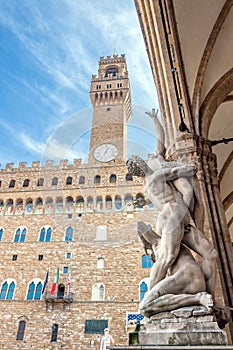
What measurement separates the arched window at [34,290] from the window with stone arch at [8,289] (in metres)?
1.07

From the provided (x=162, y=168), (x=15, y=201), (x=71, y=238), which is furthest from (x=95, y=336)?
(x=162, y=168)

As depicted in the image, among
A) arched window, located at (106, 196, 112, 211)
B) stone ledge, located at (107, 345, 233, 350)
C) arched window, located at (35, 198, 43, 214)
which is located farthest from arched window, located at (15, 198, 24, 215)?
stone ledge, located at (107, 345, 233, 350)

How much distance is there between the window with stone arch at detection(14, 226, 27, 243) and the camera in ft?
67.6

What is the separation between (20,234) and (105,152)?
30.1 ft

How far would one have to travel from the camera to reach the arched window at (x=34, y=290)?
18.2 m

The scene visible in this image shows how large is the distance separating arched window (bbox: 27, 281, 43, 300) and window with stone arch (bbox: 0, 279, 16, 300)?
3.50ft

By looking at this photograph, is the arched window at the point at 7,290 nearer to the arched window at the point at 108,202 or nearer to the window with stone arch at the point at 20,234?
the window with stone arch at the point at 20,234

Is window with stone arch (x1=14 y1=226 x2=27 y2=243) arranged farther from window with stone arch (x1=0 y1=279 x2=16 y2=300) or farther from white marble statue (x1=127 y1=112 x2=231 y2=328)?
white marble statue (x1=127 y1=112 x2=231 y2=328)

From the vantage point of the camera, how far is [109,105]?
28562mm

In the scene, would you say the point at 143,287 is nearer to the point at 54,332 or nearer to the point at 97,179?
the point at 54,332

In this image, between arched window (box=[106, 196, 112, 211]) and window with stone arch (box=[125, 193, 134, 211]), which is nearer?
window with stone arch (box=[125, 193, 134, 211])

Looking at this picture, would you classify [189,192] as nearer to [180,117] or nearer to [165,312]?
[165,312]

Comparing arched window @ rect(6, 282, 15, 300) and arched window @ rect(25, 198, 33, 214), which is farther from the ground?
arched window @ rect(25, 198, 33, 214)

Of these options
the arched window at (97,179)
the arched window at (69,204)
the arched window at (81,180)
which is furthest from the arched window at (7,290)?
the arched window at (97,179)
